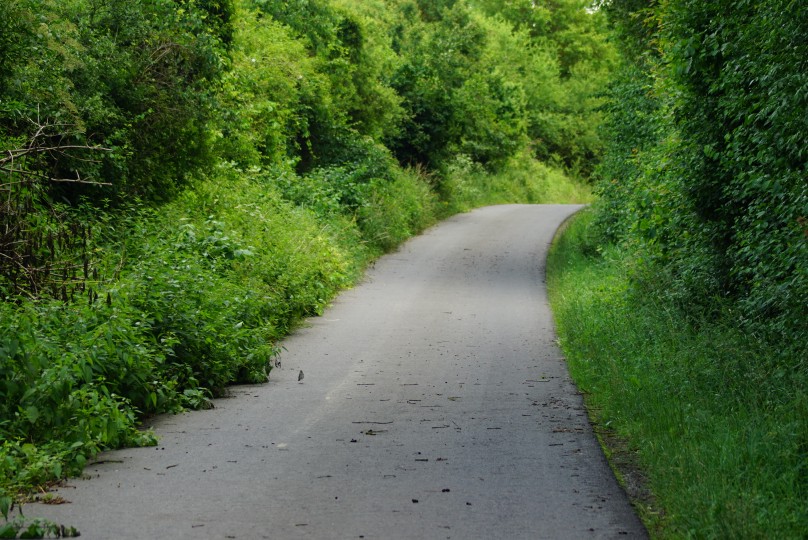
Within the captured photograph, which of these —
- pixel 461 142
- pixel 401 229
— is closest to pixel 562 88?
pixel 461 142

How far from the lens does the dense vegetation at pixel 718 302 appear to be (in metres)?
6.53

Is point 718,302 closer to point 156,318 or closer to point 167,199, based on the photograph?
point 156,318

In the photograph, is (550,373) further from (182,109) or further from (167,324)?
(182,109)

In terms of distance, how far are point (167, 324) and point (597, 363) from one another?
16.6 feet

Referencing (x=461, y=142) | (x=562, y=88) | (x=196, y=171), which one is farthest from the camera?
(x=562, y=88)

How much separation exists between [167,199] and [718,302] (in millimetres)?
8856

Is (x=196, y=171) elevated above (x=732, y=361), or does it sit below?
above

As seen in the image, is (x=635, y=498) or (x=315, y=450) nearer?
(x=635, y=498)

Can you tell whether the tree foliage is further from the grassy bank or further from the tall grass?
the tall grass

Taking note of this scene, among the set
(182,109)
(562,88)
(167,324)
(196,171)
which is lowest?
(167,324)

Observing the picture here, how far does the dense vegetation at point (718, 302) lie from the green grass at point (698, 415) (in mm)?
18

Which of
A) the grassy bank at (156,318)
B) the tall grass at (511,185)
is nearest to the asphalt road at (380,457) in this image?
the grassy bank at (156,318)

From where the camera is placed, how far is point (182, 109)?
14.8 m

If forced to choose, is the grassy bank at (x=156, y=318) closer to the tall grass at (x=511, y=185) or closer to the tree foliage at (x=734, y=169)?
the tree foliage at (x=734, y=169)
